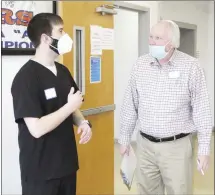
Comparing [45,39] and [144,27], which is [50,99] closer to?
[45,39]

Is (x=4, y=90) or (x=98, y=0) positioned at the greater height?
(x=98, y=0)

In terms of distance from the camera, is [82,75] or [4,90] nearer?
[4,90]

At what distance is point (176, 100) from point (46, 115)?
80 centimetres

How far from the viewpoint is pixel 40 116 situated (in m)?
1.51

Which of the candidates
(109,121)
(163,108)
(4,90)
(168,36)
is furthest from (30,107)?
(109,121)

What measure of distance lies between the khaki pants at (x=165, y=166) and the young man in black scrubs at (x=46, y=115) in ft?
1.69

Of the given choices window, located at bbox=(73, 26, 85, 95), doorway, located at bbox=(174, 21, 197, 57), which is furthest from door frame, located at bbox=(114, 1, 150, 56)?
doorway, located at bbox=(174, 21, 197, 57)

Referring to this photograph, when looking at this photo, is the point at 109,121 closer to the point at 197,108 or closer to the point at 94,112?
the point at 94,112

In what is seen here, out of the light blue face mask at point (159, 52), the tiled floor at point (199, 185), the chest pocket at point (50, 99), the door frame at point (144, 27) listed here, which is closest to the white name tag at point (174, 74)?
the light blue face mask at point (159, 52)

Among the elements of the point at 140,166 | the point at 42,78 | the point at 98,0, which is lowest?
the point at 140,166

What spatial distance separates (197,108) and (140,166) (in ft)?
1.69

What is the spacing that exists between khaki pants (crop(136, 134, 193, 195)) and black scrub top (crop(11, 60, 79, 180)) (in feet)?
1.93

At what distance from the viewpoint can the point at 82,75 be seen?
2.52 meters

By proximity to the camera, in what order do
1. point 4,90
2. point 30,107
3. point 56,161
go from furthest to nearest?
1. point 4,90
2. point 56,161
3. point 30,107
